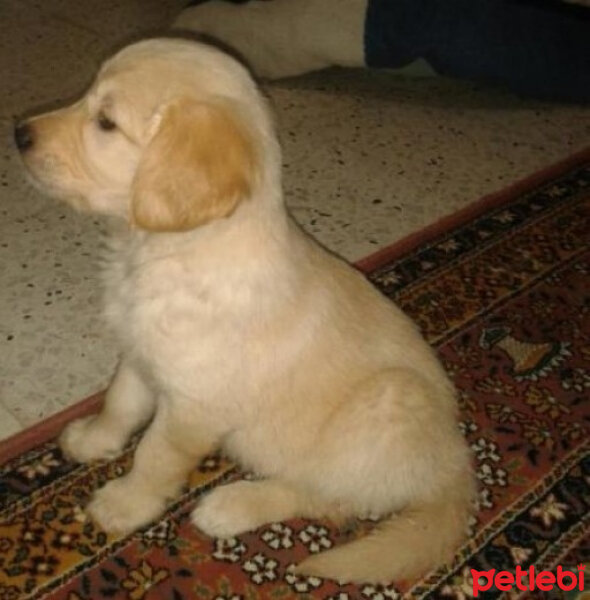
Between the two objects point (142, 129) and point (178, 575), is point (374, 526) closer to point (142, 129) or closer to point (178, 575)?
point (178, 575)

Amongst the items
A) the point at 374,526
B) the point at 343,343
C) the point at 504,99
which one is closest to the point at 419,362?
the point at 343,343

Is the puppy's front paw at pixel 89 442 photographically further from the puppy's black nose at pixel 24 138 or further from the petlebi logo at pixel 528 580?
the petlebi logo at pixel 528 580

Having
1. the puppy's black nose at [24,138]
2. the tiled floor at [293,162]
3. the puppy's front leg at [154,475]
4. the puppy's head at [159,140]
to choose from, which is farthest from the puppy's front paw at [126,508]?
the puppy's black nose at [24,138]

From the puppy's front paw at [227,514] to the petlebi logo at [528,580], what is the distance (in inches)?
22.4

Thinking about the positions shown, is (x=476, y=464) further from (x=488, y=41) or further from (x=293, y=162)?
(x=488, y=41)

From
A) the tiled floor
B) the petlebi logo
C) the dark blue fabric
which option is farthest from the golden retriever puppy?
the dark blue fabric

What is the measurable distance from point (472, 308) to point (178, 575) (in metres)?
1.36

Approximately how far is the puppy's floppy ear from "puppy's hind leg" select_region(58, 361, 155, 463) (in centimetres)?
69

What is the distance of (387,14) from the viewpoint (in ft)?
11.0

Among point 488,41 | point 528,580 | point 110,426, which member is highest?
point 488,41

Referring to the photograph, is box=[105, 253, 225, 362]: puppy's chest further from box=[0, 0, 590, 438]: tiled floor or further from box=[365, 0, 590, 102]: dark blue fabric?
box=[365, 0, 590, 102]: dark blue fabric

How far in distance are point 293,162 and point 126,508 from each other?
1785 mm

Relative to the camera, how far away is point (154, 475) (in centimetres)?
174

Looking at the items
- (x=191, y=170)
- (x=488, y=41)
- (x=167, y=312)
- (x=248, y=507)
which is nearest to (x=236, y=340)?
(x=167, y=312)
